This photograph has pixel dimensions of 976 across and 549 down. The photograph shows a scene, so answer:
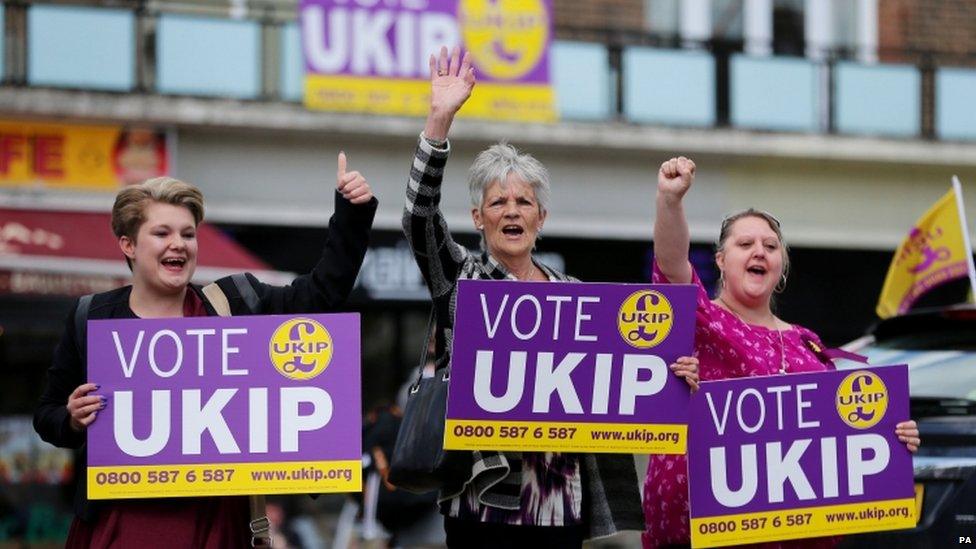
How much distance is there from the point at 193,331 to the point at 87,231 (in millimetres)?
8775

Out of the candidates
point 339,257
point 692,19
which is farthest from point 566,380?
point 692,19

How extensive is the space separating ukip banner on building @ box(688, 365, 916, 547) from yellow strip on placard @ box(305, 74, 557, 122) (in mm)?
9505

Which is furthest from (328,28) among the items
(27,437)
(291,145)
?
(27,437)

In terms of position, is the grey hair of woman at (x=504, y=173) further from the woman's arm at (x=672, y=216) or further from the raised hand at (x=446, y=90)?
the woman's arm at (x=672, y=216)

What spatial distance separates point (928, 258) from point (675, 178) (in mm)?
4497

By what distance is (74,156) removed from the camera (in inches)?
531

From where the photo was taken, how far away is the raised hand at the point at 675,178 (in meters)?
4.45

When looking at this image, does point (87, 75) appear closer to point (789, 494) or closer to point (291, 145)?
point (291, 145)

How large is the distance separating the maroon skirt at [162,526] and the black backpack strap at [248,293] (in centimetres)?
58

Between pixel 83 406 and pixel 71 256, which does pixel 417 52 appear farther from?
pixel 83 406

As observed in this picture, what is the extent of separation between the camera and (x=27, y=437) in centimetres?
1377

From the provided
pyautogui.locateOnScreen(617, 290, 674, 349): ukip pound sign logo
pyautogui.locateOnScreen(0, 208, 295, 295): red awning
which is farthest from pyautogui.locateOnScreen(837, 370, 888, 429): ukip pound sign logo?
pyautogui.locateOnScreen(0, 208, 295, 295): red awning

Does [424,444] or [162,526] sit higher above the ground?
[424,444]

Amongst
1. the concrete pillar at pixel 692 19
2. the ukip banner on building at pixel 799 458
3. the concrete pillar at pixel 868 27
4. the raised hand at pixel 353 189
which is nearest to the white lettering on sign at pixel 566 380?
the ukip banner on building at pixel 799 458
